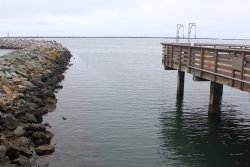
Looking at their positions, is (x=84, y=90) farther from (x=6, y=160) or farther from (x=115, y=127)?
(x=6, y=160)

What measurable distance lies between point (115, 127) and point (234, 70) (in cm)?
613

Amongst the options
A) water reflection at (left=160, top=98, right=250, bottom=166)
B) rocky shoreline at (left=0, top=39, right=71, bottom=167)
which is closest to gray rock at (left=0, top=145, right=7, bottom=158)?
rocky shoreline at (left=0, top=39, right=71, bottom=167)

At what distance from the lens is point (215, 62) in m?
Result: 19.4

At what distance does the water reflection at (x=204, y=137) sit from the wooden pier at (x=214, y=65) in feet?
4.58

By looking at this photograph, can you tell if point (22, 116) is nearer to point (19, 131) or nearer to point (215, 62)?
point (19, 131)

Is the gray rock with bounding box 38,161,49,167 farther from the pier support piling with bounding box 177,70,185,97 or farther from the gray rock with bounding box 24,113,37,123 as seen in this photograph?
the pier support piling with bounding box 177,70,185,97

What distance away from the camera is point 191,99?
28188mm

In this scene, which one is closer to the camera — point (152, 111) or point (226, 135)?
point (226, 135)

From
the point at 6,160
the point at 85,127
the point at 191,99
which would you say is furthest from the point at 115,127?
the point at 191,99

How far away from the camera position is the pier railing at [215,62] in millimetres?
16766

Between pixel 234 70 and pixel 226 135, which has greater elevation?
pixel 234 70

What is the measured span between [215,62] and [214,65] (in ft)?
0.80

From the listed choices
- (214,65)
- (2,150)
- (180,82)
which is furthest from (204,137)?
(180,82)

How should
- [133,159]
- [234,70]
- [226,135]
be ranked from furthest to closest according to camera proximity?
[226,135], [234,70], [133,159]
